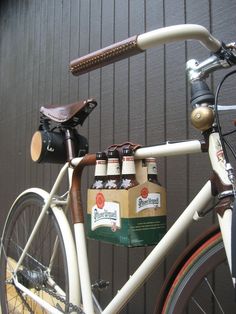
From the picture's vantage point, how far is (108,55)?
0.78m

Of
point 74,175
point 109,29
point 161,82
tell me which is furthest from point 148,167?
point 109,29

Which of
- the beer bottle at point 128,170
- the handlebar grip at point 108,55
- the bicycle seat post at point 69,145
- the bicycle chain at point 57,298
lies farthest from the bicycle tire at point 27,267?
the handlebar grip at point 108,55

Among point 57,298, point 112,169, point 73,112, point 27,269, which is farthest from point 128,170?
point 27,269

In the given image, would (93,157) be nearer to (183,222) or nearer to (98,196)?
(98,196)

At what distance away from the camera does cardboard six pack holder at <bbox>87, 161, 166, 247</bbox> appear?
36.9 inches

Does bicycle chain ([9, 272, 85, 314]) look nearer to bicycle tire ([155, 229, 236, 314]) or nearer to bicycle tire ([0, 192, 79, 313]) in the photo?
bicycle tire ([0, 192, 79, 313])

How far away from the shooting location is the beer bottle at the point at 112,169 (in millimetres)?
997

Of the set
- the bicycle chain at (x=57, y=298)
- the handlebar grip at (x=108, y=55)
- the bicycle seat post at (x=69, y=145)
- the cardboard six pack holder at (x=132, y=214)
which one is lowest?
the bicycle chain at (x=57, y=298)

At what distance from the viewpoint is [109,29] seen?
5.88ft

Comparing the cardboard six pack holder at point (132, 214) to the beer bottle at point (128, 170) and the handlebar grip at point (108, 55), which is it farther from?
the handlebar grip at point (108, 55)

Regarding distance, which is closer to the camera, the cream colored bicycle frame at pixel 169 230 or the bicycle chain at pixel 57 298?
the cream colored bicycle frame at pixel 169 230

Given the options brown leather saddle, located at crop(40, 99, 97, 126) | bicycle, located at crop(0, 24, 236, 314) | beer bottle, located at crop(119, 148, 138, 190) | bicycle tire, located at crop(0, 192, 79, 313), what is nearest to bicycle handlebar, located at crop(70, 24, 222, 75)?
bicycle, located at crop(0, 24, 236, 314)

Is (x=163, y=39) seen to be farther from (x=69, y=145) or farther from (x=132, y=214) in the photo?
(x=69, y=145)

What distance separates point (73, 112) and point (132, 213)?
1.65ft
